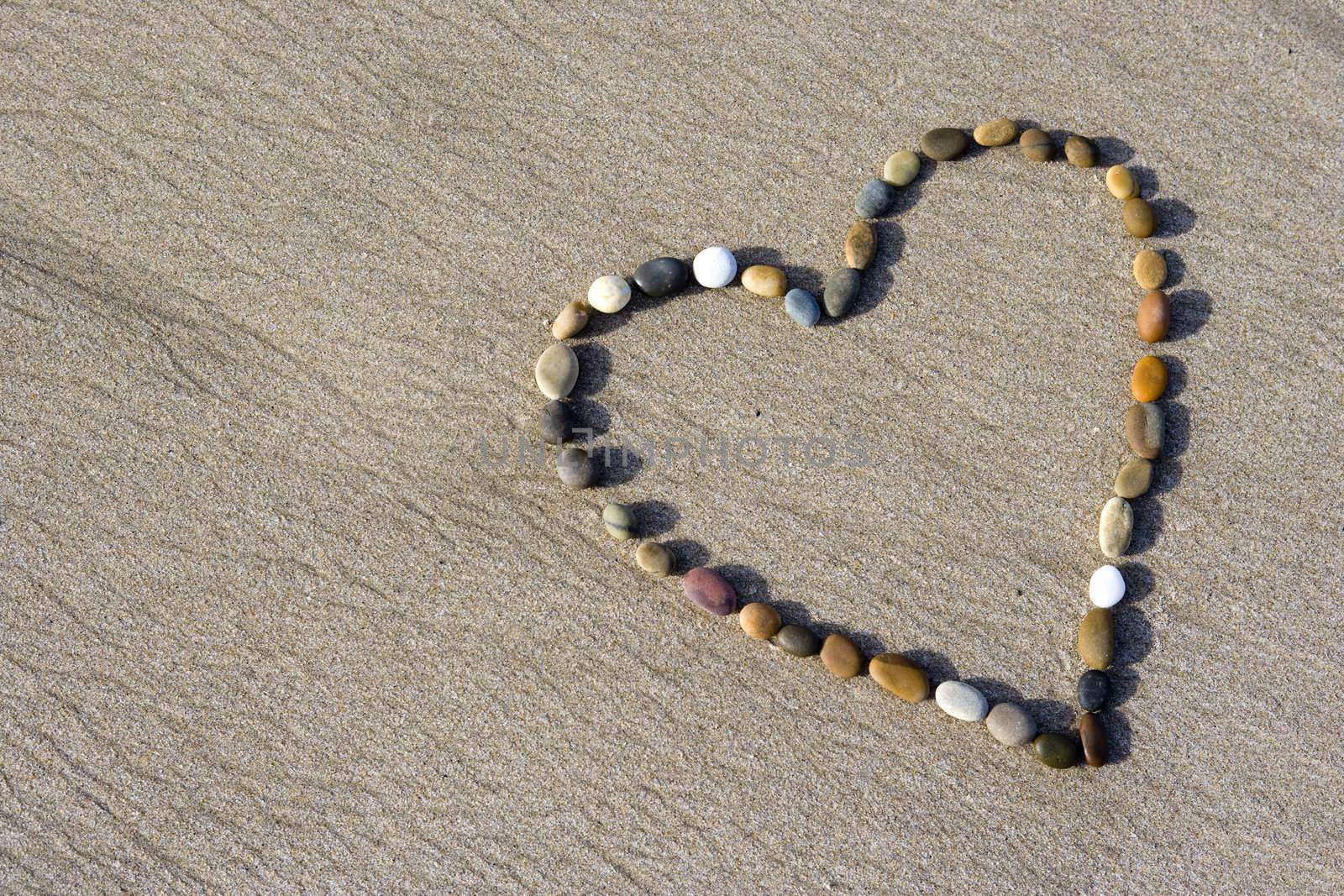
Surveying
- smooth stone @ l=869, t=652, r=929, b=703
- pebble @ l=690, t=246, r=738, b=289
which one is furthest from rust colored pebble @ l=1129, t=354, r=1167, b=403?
pebble @ l=690, t=246, r=738, b=289

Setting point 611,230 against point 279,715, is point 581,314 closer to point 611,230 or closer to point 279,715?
point 611,230

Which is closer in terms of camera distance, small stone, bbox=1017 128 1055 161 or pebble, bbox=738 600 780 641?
pebble, bbox=738 600 780 641

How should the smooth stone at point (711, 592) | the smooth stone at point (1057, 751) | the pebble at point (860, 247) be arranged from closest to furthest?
the smooth stone at point (1057, 751) → the smooth stone at point (711, 592) → the pebble at point (860, 247)

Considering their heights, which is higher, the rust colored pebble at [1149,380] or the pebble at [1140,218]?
the pebble at [1140,218]

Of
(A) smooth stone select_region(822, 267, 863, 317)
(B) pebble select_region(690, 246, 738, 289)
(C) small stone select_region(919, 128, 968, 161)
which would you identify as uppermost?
(C) small stone select_region(919, 128, 968, 161)

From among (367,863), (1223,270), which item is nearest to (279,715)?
(367,863)

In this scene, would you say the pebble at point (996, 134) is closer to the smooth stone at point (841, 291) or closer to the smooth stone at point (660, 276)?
the smooth stone at point (841, 291)

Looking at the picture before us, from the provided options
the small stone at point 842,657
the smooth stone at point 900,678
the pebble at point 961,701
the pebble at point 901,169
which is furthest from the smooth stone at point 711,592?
the pebble at point 901,169

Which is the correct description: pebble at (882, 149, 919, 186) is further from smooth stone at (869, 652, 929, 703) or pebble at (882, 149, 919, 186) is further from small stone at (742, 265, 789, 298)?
smooth stone at (869, 652, 929, 703)
